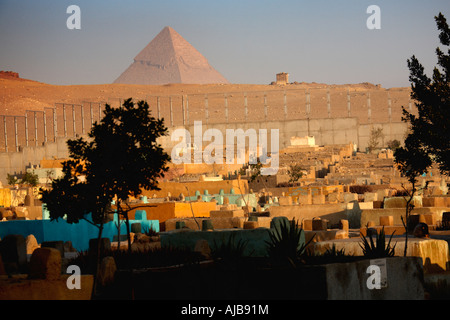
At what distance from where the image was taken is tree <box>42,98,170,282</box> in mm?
16250

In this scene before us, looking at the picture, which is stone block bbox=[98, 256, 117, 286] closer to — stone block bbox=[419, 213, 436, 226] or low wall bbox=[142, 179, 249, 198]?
stone block bbox=[419, 213, 436, 226]

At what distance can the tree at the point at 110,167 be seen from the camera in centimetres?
1625

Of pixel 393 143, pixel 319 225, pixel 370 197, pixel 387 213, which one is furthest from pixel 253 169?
pixel 319 225

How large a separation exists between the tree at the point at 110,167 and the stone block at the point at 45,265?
3.22 metres

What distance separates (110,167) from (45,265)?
3.71m

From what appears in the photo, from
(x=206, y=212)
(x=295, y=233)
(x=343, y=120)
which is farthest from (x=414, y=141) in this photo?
(x=343, y=120)

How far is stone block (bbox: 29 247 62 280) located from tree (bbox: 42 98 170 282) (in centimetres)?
322

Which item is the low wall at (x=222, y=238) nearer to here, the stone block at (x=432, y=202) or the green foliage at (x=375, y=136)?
the stone block at (x=432, y=202)

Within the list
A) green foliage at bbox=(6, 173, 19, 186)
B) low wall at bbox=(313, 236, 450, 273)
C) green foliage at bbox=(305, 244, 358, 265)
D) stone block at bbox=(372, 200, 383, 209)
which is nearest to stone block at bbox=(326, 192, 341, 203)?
stone block at bbox=(372, 200, 383, 209)

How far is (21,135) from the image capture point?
153 m

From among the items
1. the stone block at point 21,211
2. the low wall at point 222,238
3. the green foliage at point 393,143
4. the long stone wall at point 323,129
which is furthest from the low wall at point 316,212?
the long stone wall at point 323,129
